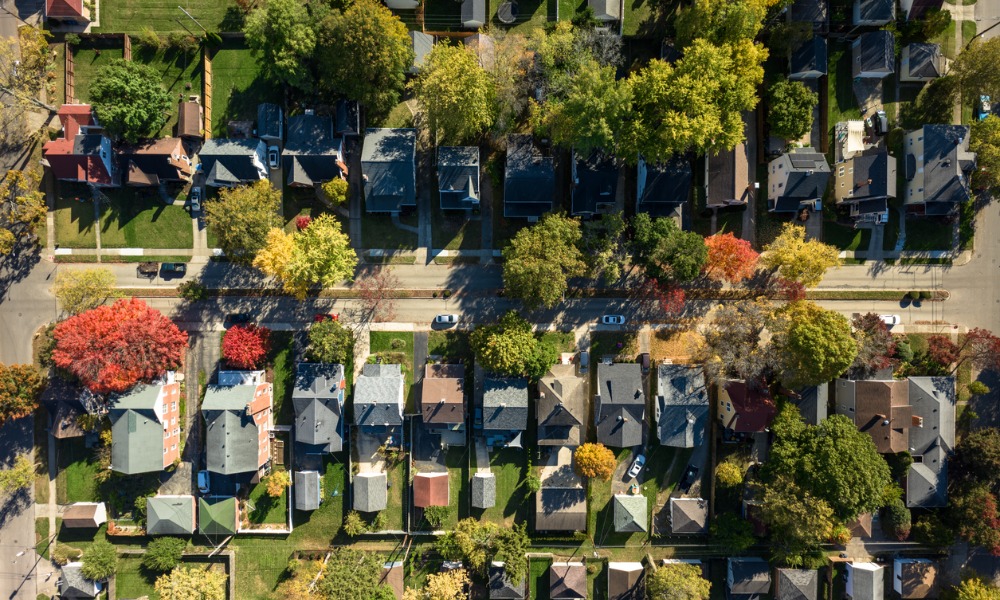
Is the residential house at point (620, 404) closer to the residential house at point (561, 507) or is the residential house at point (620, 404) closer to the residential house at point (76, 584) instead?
the residential house at point (561, 507)

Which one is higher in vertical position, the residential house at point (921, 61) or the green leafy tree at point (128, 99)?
the residential house at point (921, 61)

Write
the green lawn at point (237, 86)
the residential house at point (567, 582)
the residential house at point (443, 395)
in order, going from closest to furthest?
the residential house at point (443, 395) < the residential house at point (567, 582) < the green lawn at point (237, 86)

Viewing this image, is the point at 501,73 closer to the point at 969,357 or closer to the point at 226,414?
the point at 226,414

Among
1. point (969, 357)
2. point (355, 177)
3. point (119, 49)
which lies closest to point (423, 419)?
point (355, 177)

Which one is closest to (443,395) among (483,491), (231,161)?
(483,491)

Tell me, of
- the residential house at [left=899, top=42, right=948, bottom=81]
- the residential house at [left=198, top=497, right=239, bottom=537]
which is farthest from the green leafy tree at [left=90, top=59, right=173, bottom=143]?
the residential house at [left=899, top=42, right=948, bottom=81]

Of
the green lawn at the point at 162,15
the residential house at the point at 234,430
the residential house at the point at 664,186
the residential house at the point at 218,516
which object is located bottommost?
the residential house at the point at 218,516

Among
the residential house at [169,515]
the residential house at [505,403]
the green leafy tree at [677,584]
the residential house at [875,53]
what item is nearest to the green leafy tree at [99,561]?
the residential house at [169,515]
